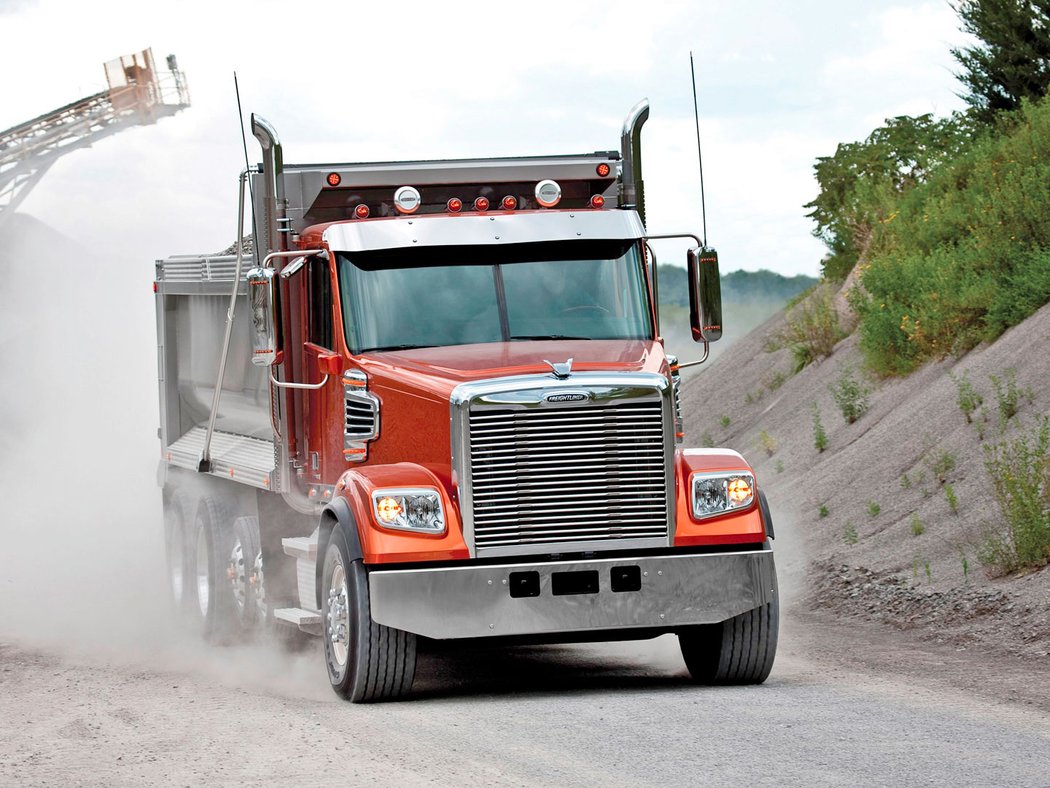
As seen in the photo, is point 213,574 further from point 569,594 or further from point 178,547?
point 569,594

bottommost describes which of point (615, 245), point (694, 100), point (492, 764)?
point (492, 764)

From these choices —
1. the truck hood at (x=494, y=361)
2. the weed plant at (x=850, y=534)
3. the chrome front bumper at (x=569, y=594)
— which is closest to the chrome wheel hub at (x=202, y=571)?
the truck hood at (x=494, y=361)

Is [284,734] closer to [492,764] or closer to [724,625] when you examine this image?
[492,764]

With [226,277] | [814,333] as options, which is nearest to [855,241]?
[814,333]

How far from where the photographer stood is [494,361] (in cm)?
1120

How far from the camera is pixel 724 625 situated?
36.8 ft

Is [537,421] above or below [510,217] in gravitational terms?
below

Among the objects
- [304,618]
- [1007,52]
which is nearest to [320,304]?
[304,618]

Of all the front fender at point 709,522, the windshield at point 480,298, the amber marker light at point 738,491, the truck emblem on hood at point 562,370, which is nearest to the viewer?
the truck emblem on hood at point 562,370

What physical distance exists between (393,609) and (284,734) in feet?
3.78

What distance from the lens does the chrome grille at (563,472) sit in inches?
416

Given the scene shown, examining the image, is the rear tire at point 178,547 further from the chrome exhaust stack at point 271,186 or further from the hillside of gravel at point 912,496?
the hillside of gravel at point 912,496

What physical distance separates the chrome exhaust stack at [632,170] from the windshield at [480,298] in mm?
1255

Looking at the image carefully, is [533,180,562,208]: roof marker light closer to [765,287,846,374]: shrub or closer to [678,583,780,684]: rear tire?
[678,583,780,684]: rear tire
